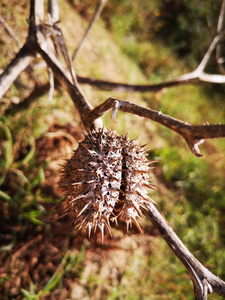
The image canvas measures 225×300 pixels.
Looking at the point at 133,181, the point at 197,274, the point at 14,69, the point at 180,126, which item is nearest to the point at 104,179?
the point at 133,181

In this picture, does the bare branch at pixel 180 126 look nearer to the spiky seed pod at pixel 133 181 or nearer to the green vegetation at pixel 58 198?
the spiky seed pod at pixel 133 181

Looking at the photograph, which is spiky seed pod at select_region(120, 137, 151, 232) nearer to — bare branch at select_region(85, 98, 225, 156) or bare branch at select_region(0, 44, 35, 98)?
bare branch at select_region(85, 98, 225, 156)

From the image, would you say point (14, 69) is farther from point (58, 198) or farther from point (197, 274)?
point (197, 274)

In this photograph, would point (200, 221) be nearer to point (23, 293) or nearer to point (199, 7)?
point (23, 293)

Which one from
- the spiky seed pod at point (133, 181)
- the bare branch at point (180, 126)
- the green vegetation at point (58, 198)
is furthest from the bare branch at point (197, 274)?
the green vegetation at point (58, 198)

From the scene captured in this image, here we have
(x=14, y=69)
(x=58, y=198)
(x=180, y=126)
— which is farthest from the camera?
(x=58, y=198)

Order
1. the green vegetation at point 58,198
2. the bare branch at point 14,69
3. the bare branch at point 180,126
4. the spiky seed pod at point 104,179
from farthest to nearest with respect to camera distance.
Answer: the green vegetation at point 58,198 < the bare branch at point 14,69 < the spiky seed pod at point 104,179 < the bare branch at point 180,126
